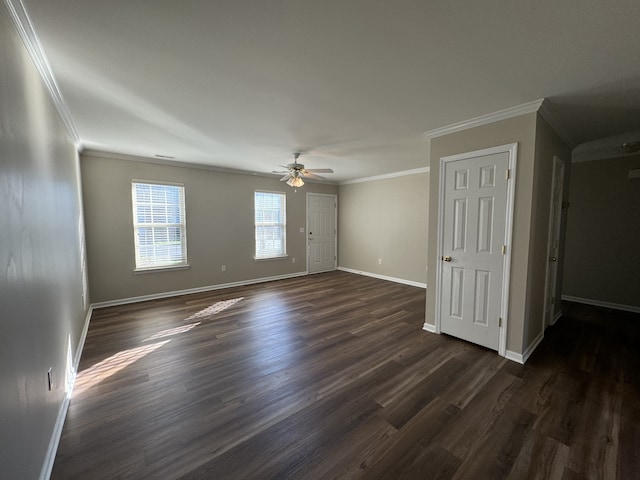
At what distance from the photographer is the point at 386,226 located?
6.10m

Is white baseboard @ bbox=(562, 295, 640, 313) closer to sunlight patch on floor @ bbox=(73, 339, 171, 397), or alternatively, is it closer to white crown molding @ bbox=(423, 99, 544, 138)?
white crown molding @ bbox=(423, 99, 544, 138)

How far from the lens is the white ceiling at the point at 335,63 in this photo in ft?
4.42

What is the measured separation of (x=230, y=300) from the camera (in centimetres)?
451

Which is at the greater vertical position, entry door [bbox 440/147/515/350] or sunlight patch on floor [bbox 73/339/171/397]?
entry door [bbox 440/147/515/350]

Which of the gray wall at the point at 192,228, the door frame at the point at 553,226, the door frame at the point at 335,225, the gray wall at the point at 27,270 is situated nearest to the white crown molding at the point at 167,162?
the gray wall at the point at 192,228

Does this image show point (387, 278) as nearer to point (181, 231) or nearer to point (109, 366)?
point (181, 231)

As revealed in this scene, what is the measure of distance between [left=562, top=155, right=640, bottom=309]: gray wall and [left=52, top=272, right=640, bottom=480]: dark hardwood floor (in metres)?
0.89

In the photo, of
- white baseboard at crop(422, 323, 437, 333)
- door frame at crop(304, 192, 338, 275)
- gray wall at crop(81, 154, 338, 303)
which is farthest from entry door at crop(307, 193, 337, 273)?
white baseboard at crop(422, 323, 437, 333)

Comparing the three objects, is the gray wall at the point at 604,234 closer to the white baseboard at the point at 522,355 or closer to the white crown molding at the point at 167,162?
the white baseboard at the point at 522,355

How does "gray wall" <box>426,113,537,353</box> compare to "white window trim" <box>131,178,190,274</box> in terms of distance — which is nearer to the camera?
"gray wall" <box>426,113,537,353</box>

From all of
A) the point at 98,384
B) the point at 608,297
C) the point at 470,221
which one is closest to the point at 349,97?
the point at 470,221

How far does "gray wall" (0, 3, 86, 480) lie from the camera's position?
3.56 feet

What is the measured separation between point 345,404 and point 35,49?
3.22 m

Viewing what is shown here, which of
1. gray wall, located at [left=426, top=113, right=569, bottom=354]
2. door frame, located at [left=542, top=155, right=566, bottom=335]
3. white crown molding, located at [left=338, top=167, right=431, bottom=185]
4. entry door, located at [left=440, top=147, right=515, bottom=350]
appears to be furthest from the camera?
white crown molding, located at [left=338, top=167, right=431, bottom=185]
